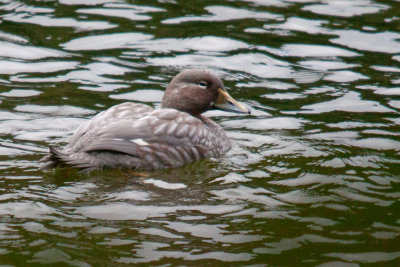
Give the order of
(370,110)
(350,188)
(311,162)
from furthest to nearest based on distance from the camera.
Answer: (370,110) → (311,162) → (350,188)

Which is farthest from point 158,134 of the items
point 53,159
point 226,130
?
point 226,130

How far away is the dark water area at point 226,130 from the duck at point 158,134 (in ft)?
0.51

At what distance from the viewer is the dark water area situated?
602 cm

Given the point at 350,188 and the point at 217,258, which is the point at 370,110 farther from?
the point at 217,258

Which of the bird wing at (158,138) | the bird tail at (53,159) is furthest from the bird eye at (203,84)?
the bird tail at (53,159)

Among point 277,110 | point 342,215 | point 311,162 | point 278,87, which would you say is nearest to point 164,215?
point 342,215

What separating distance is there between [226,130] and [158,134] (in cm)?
174

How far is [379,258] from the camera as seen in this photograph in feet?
19.0

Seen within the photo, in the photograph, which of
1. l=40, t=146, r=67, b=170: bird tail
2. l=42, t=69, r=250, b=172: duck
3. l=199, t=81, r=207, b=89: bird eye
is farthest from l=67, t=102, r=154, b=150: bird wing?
l=199, t=81, r=207, b=89: bird eye

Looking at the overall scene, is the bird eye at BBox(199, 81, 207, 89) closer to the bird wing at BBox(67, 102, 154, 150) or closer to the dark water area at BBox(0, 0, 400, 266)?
the dark water area at BBox(0, 0, 400, 266)

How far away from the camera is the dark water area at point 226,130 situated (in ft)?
19.7

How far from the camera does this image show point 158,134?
8.08 metres

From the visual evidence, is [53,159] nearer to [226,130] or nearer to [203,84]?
[203,84]

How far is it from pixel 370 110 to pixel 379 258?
4.46 m
